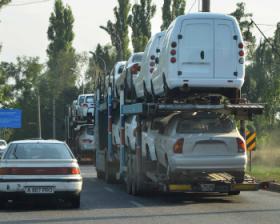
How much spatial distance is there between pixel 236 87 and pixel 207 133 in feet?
4.17

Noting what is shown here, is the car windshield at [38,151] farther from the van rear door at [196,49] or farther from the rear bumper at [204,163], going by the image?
the van rear door at [196,49]

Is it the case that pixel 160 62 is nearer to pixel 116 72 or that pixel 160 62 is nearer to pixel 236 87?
pixel 236 87

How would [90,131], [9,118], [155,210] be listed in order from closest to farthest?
[155,210] → [90,131] → [9,118]

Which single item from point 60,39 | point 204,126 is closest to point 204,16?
point 204,126

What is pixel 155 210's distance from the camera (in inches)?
672

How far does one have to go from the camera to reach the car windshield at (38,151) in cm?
1723

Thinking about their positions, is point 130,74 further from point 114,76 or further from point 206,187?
point 206,187

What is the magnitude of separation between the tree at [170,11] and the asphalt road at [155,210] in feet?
198

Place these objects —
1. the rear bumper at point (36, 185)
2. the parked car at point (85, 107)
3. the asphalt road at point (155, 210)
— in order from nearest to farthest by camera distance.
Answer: the asphalt road at point (155, 210), the rear bumper at point (36, 185), the parked car at point (85, 107)

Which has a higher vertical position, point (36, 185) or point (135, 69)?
point (135, 69)

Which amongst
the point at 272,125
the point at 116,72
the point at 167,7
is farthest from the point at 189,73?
the point at 167,7

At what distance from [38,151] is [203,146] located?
11.2 ft

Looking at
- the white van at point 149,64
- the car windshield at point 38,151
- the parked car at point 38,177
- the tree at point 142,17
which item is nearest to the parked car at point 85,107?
the white van at point 149,64

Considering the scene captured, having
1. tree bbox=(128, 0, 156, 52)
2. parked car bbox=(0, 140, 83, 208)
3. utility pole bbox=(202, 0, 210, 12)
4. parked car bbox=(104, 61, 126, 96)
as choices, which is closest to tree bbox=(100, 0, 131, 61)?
tree bbox=(128, 0, 156, 52)
